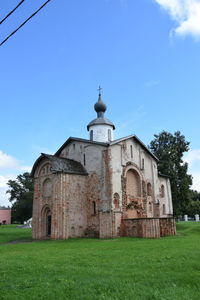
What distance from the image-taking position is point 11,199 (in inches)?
2867

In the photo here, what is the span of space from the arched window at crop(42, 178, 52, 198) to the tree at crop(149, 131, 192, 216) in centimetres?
1559

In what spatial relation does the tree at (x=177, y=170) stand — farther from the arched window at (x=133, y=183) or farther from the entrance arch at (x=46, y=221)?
the entrance arch at (x=46, y=221)

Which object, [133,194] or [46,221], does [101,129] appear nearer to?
[133,194]

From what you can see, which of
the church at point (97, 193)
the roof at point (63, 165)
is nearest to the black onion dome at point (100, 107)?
the church at point (97, 193)

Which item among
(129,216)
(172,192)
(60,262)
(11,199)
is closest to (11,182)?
(11,199)

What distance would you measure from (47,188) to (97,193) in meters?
4.82

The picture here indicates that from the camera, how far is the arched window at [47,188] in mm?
26016

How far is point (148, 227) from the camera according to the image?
22.8 m

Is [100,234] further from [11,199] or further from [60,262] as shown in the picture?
[11,199]

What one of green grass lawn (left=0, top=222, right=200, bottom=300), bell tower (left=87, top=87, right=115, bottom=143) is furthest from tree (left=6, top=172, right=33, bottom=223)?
green grass lawn (left=0, top=222, right=200, bottom=300)

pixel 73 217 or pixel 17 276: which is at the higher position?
pixel 73 217

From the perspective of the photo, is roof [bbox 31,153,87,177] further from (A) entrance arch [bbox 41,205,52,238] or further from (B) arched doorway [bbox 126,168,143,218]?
(B) arched doorway [bbox 126,168,143,218]

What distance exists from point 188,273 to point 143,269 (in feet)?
4.48

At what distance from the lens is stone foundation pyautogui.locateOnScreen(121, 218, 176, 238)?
22688mm
